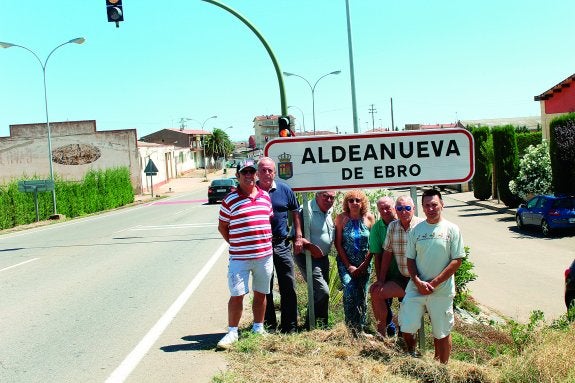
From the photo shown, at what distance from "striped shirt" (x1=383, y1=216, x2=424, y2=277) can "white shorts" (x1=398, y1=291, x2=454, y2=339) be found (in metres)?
0.43

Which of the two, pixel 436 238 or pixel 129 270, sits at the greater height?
pixel 436 238

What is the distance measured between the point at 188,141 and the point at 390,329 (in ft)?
391

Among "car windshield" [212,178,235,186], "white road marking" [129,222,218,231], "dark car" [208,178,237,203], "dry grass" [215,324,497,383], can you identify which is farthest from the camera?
"car windshield" [212,178,235,186]

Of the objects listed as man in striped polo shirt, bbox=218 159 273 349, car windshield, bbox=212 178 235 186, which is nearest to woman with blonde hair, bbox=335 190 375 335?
man in striped polo shirt, bbox=218 159 273 349

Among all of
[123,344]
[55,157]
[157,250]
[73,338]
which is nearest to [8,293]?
[73,338]

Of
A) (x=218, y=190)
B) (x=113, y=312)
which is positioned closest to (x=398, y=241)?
(x=113, y=312)

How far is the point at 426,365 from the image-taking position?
16.9ft

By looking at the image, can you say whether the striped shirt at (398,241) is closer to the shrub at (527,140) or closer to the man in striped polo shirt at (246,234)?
the man in striped polo shirt at (246,234)

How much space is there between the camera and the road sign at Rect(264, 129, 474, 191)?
6.40m

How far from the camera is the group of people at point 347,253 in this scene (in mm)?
5297

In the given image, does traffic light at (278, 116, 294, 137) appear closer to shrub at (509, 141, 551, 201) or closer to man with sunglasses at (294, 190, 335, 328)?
man with sunglasses at (294, 190, 335, 328)

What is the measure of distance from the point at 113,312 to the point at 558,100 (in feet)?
91.2

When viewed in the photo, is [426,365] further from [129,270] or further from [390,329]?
[129,270]

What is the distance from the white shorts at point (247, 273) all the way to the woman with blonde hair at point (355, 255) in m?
0.74
